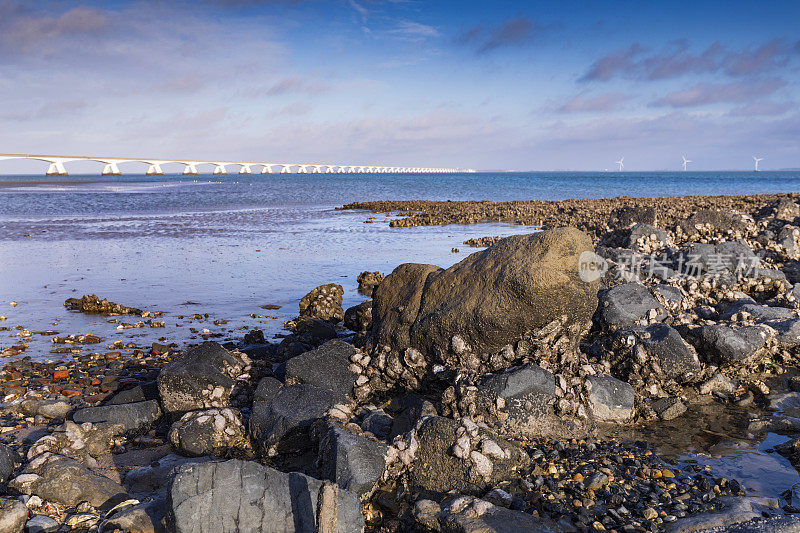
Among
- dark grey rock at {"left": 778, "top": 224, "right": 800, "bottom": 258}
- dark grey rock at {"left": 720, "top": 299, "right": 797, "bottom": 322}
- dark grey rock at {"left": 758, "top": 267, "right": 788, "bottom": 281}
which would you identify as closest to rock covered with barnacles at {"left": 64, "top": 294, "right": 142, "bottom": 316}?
dark grey rock at {"left": 720, "top": 299, "right": 797, "bottom": 322}

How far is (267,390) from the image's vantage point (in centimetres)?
638

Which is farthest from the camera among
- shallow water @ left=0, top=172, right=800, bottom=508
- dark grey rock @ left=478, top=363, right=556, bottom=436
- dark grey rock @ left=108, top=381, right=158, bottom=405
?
dark grey rock @ left=108, top=381, right=158, bottom=405

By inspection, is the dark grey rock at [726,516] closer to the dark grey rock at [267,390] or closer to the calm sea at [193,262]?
the dark grey rock at [267,390]

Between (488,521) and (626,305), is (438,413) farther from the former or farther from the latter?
(626,305)

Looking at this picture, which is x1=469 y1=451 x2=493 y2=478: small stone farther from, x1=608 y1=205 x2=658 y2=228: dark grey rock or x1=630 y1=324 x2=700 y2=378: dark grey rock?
x1=608 y1=205 x2=658 y2=228: dark grey rock

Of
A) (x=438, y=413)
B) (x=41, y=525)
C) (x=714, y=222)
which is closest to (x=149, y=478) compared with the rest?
(x=41, y=525)

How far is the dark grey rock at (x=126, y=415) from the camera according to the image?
6.05 meters

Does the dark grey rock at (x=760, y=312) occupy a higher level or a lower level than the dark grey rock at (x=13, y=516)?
higher

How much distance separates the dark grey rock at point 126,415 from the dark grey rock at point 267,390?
4.18ft

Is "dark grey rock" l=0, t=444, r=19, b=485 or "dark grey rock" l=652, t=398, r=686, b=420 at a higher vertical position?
"dark grey rock" l=0, t=444, r=19, b=485

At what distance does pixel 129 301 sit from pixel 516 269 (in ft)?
30.9

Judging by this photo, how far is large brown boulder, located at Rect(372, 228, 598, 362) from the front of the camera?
636 cm

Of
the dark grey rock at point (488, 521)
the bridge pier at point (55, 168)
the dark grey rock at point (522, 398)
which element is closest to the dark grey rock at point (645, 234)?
the dark grey rock at point (522, 398)

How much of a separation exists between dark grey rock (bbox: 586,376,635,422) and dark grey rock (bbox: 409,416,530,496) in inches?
61.9
